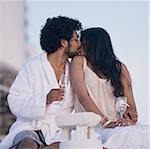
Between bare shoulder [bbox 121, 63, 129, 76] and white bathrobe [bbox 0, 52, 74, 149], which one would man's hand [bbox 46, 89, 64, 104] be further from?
bare shoulder [bbox 121, 63, 129, 76]

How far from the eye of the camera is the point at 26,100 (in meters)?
4.08

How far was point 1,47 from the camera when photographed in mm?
19156

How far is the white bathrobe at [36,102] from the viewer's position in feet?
13.4

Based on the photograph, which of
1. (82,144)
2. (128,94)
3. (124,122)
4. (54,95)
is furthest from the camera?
(128,94)

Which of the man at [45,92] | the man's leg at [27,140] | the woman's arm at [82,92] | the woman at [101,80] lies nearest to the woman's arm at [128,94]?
the woman at [101,80]

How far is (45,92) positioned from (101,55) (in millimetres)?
549

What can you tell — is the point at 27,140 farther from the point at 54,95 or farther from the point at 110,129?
the point at 110,129

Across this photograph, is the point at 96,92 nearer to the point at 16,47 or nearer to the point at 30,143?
the point at 30,143

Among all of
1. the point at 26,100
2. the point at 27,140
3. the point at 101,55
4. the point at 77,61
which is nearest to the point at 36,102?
the point at 26,100

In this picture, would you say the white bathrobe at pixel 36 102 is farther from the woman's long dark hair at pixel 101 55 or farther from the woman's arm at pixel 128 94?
the woman's arm at pixel 128 94

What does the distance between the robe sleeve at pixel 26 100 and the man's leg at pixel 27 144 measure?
22 centimetres

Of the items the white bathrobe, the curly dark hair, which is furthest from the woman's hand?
the curly dark hair

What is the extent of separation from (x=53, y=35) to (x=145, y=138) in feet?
3.69

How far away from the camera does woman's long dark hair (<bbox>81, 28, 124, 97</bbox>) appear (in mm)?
4418
